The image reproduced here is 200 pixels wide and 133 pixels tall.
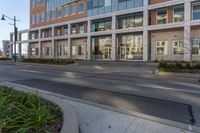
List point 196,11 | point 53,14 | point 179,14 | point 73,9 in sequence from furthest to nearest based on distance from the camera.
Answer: point 53,14 < point 73,9 < point 179,14 < point 196,11

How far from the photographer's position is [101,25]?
40688 millimetres

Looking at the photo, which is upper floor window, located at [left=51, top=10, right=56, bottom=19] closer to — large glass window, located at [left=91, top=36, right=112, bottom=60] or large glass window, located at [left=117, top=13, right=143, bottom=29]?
large glass window, located at [left=91, top=36, right=112, bottom=60]

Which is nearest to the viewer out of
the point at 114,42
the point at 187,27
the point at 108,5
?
the point at 187,27

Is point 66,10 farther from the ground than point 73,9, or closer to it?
farther from the ground

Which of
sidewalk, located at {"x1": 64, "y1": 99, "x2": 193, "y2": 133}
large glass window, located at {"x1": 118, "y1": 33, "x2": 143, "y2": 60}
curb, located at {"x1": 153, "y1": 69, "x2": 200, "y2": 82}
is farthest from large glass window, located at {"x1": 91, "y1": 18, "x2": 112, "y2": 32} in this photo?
sidewalk, located at {"x1": 64, "y1": 99, "x2": 193, "y2": 133}

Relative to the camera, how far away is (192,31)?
99.2 ft

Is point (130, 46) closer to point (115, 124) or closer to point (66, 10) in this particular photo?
point (66, 10)

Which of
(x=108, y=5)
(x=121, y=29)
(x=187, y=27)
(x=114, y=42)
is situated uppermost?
(x=108, y=5)

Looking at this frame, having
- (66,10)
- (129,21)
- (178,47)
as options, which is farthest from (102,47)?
(178,47)

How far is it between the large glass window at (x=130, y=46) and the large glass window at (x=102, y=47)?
213cm

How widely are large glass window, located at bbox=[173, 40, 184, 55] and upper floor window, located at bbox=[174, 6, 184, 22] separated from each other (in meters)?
2.97

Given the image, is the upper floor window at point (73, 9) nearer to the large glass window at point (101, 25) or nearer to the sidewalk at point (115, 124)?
the large glass window at point (101, 25)

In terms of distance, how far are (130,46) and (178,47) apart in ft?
26.2

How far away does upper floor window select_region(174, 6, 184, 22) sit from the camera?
31.1m
